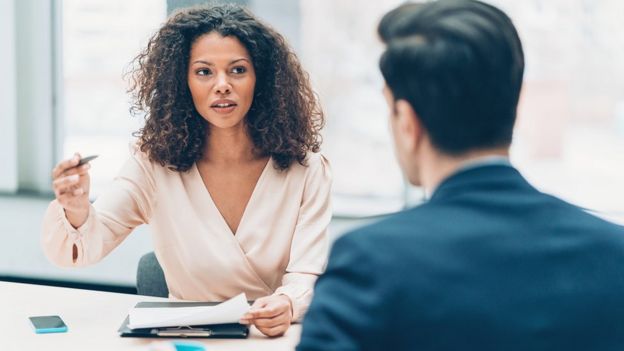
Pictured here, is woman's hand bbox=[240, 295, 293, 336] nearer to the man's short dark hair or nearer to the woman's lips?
the woman's lips

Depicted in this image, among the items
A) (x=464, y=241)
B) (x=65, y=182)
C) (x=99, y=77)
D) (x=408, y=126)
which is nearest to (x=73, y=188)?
(x=65, y=182)

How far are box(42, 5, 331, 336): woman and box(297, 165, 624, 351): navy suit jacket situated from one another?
1218 mm

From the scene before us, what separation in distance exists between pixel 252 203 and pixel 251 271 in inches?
7.9

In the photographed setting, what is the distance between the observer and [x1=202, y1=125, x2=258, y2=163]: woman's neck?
2539mm

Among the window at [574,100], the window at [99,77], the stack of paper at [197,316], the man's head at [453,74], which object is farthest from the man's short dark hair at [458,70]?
the window at [99,77]

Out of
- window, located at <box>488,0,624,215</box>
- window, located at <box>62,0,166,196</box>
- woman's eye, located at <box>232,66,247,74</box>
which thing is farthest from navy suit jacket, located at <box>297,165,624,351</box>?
window, located at <box>62,0,166,196</box>

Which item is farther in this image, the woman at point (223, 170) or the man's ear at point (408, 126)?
the woman at point (223, 170)

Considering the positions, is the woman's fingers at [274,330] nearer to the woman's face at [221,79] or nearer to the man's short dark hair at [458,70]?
the woman's face at [221,79]

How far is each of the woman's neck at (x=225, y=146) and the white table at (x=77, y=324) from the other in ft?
1.55

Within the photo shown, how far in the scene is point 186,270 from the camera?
2475 mm

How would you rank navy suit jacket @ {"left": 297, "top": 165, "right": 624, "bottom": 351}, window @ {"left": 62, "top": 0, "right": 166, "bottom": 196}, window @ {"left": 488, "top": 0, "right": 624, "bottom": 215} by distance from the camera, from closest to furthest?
navy suit jacket @ {"left": 297, "top": 165, "right": 624, "bottom": 351}, window @ {"left": 488, "top": 0, "right": 624, "bottom": 215}, window @ {"left": 62, "top": 0, "right": 166, "bottom": 196}

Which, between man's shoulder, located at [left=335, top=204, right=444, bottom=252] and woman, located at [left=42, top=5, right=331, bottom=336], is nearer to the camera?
man's shoulder, located at [left=335, top=204, right=444, bottom=252]

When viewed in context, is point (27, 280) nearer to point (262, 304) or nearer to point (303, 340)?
point (262, 304)

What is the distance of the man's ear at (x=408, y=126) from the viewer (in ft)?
3.99
